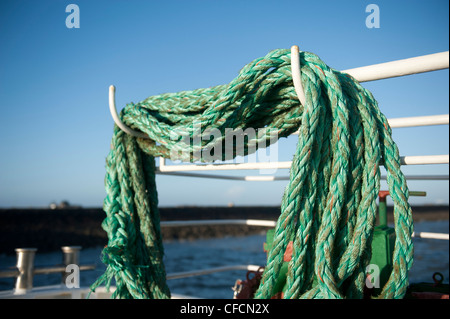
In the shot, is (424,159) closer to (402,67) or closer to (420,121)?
(420,121)

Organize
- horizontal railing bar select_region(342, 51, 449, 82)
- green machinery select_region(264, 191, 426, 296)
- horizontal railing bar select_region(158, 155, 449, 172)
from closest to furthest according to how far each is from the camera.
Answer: horizontal railing bar select_region(342, 51, 449, 82), green machinery select_region(264, 191, 426, 296), horizontal railing bar select_region(158, 155, 449, 172)

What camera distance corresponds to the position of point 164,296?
1.49 m

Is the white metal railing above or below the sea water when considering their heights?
above

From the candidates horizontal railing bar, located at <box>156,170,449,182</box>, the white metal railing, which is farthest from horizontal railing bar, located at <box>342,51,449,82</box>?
horizontal railing bar, located at <box>156,170,449,182</box>

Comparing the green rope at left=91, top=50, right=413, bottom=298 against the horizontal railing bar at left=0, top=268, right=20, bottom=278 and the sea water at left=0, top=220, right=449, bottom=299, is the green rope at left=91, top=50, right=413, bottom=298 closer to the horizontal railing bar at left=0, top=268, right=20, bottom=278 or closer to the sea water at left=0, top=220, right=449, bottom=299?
the horizontal railing bar at left=0, top=268, right=20, bottom=278

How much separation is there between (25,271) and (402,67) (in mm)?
3176

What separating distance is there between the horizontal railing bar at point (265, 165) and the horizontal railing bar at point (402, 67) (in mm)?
416

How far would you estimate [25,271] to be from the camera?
301 cm

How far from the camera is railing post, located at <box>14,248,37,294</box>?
9.54ft

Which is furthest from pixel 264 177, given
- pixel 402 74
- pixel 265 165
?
pixel 402 74

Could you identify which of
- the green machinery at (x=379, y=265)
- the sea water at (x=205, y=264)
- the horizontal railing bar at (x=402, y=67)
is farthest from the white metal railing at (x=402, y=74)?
the sea water at (x=205, y=264)

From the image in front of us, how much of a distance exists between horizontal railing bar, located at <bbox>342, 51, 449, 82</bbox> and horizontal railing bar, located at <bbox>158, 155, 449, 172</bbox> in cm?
42

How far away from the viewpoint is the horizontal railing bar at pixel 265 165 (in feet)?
4.46
